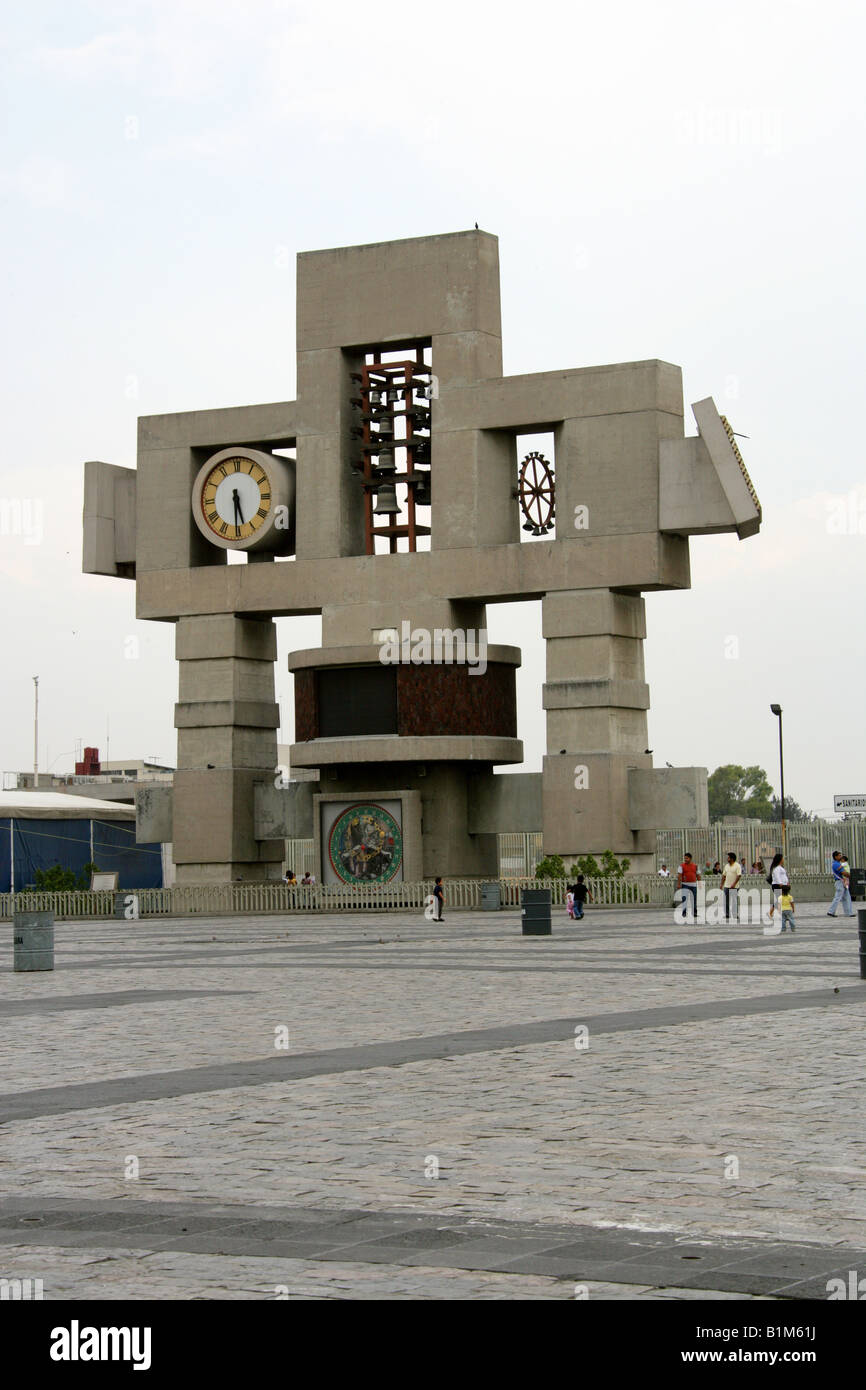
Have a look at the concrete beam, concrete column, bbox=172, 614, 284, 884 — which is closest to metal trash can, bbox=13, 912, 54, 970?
the concrete beam

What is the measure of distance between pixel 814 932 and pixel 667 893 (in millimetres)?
17988

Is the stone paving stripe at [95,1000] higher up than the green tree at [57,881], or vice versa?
the green tree at [57,881]

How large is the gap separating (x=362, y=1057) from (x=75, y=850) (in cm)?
5816

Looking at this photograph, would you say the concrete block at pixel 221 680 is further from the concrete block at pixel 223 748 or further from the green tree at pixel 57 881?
the green tree at pixel 57 881

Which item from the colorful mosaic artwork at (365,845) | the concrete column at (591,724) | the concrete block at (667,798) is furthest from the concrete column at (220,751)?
the concrete block at (667,798)

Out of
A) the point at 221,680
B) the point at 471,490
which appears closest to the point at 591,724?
the point at 471,490

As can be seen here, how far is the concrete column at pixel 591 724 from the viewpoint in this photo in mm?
53844

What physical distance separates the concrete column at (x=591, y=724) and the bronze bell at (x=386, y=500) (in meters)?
6.11

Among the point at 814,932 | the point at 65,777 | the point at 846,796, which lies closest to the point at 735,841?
the point at 846,796

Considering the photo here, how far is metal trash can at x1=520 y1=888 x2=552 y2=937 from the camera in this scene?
116 ft

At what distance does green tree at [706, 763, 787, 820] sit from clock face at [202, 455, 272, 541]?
13394 centimetres

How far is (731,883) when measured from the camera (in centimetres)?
3978
